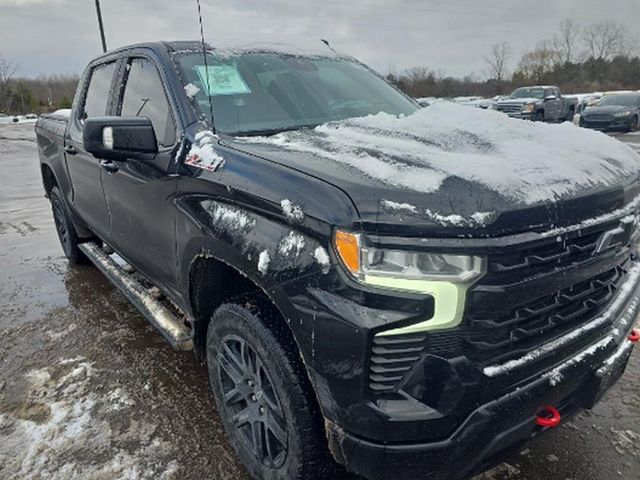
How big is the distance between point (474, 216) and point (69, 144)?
367 centimetres

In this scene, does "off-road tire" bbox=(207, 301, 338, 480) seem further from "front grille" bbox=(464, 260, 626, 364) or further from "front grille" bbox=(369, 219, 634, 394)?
"front grille" bbox=(464, 260, 626, 364)

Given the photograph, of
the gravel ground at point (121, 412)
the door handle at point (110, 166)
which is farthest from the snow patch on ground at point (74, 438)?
the door handle at point (110, 166)

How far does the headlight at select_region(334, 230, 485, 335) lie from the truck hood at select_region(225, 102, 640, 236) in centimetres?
8

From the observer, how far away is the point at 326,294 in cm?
165

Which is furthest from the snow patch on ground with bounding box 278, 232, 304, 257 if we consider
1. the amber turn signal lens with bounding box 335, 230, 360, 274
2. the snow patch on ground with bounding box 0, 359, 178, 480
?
the snow patch on ground with bounding box 0, 359, 178, 480

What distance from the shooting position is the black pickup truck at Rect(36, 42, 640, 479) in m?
1.60

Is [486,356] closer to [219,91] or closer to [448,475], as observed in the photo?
[448,475]

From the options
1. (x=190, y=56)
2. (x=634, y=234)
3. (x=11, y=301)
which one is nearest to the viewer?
(x=634, y=234)

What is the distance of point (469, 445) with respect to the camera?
64.7 inches

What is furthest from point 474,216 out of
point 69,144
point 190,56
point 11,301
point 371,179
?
point 11,301

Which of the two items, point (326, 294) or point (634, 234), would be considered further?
point (634, 234)

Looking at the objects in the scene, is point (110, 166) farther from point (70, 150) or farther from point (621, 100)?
point (621, 100)

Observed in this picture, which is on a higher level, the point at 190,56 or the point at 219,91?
the point at 190,56

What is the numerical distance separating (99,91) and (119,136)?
5.61 ft
